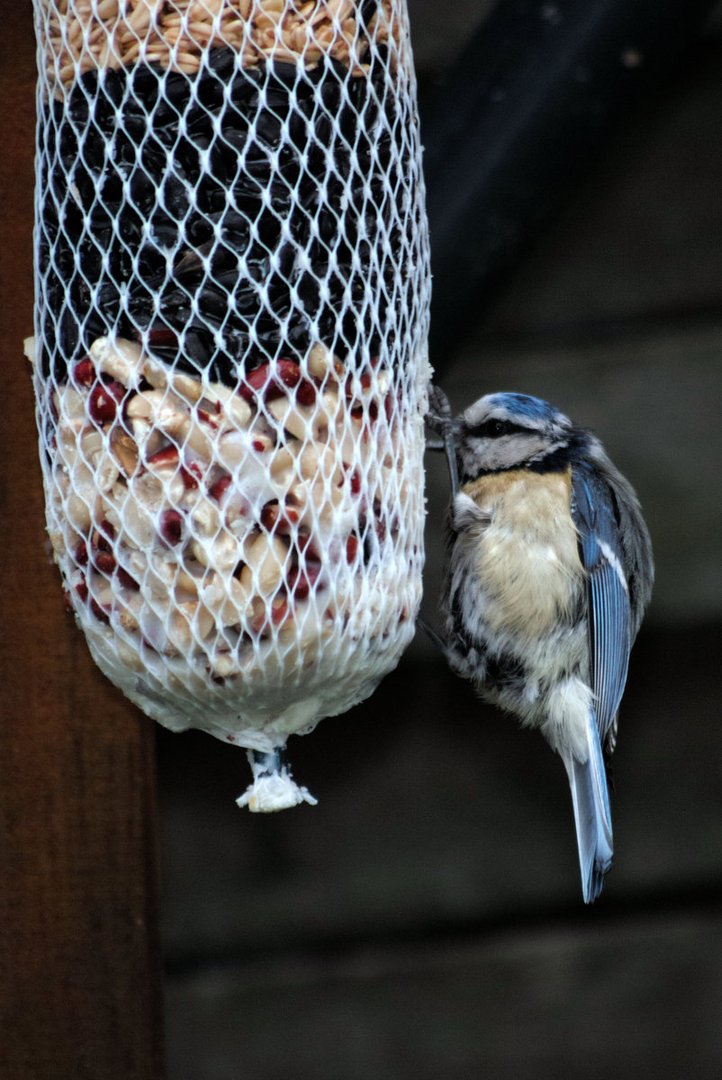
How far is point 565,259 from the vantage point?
1.92m

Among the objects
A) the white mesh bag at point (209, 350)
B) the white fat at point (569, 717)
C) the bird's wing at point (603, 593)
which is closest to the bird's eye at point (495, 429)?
the bird's wing at point (603, 593)

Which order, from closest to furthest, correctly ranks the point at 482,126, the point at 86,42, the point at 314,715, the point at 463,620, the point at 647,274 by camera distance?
the point at 86,42 < the point at 314,715 < the point at 482,126 < the point at 463,620 < the point at 647,274

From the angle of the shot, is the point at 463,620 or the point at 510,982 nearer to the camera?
the point at 463,620

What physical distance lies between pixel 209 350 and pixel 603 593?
0.79 metres

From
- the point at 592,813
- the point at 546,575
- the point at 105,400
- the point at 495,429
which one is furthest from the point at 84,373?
the point at 592,813

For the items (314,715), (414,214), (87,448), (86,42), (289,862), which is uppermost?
(86,42)

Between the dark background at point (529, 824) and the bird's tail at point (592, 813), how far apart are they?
27 centimetres

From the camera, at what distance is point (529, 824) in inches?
78.2

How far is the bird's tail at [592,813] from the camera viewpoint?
161cm

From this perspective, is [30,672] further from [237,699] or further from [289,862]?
[289,862]

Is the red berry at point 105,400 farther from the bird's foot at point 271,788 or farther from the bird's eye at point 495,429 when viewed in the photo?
the bird's eye at point 495,429

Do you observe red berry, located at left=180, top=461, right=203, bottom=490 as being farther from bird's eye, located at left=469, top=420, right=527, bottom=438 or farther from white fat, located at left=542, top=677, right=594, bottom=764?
white fat, located at left=542, top=677, right=594, bottom=764

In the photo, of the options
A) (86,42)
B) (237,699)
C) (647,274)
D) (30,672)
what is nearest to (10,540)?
(30,672)

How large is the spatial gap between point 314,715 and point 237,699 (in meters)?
0.12
